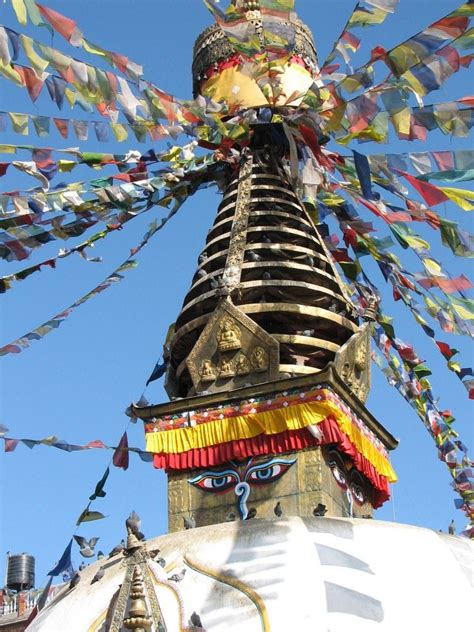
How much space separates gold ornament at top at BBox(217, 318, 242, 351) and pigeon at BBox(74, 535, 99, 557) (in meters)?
2.22

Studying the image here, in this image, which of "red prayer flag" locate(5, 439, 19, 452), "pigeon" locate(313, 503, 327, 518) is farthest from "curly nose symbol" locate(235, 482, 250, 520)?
"red prayer flag" locate(5, 439, 19, 452)

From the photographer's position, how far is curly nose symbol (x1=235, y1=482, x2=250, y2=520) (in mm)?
8977

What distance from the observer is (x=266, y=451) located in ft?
30.1

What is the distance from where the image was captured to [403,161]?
8.75 meters

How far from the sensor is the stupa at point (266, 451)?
709cm

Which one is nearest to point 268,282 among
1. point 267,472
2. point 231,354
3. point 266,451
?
point 231,354

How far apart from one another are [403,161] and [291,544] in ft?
11.1

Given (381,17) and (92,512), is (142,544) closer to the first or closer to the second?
(92,512)

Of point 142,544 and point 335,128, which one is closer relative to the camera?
point 142,544

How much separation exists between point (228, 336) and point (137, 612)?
11.8 feet

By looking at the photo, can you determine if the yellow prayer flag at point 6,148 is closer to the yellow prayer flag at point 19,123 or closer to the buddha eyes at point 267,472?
the yellow prayer flag at point 19,123

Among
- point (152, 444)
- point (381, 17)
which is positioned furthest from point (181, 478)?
point (381, 17)

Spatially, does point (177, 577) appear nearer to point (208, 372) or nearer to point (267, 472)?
point (267, 472)

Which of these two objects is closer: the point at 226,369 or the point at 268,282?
the point at 226,369
